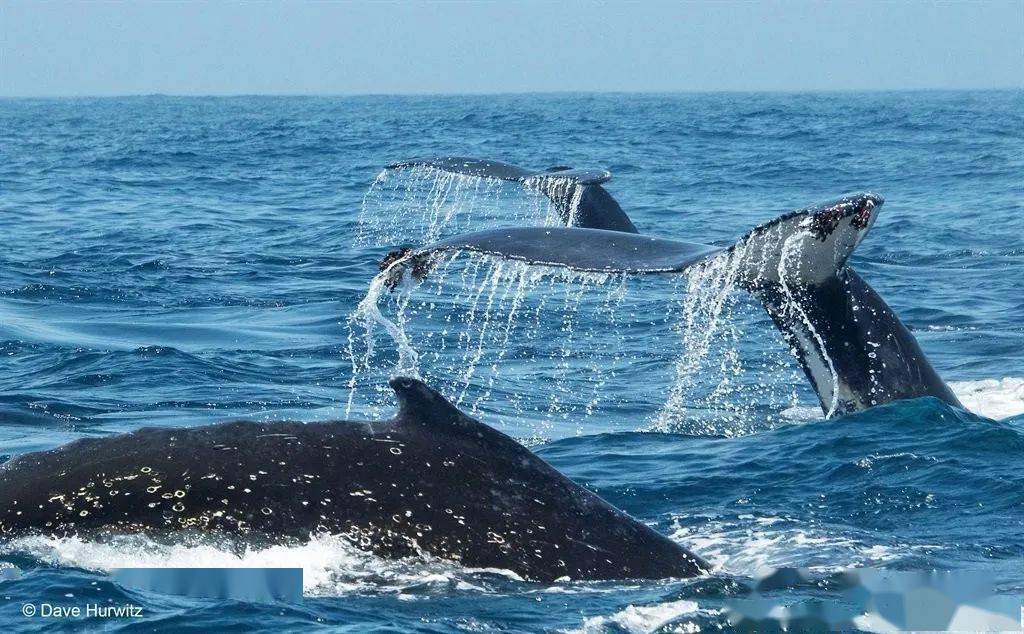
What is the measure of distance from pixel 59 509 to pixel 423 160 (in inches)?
195

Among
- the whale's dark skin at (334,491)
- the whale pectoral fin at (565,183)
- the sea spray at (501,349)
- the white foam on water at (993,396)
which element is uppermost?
the whale pectoral fin at (565,183)

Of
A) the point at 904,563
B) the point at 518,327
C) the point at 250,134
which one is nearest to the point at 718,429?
the point at 904,563

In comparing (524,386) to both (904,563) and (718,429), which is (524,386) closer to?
(718,429)

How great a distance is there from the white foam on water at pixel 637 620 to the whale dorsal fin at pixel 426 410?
86 cm

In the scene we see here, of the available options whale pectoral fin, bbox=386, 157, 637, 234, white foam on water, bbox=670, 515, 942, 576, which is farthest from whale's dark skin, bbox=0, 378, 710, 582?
whale pectoral fin, bbox=386, 157, 637, 234

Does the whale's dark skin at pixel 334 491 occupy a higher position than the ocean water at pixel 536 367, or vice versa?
the whale's dark skin at pixel 334 491

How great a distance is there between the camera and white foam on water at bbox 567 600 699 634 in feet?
17.2

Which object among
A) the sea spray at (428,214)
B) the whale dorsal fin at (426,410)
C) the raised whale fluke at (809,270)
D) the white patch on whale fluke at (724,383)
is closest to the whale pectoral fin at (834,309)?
the raised whale fluke at (809,270)

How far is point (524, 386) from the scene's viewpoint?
1278 cm

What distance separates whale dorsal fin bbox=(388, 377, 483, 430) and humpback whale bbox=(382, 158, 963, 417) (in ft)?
2.03

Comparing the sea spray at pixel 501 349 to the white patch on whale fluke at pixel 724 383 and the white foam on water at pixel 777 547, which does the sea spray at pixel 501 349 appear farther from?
the white foam on water at pixel 777 547

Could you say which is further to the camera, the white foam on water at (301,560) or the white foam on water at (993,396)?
the white foam on water at (993,396)

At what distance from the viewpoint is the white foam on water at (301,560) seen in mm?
5172

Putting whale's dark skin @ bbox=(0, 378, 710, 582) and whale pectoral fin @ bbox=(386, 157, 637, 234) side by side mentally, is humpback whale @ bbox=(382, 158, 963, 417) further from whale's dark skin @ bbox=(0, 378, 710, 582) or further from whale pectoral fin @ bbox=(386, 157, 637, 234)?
whale's dark skin @ bbox=(0, 378, 710, 582)
